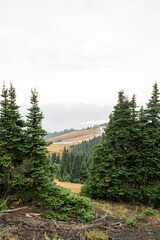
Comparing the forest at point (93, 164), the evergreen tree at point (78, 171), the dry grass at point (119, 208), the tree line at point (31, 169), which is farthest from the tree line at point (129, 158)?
the evergreen tree at point (78, 171)

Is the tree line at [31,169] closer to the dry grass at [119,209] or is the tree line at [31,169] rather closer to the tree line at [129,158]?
the dry grass at [119,209]

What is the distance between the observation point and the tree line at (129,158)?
15.6m

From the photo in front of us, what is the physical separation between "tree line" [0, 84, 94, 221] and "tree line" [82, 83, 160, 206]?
7884 mm

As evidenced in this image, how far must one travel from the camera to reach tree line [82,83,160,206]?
15609mm

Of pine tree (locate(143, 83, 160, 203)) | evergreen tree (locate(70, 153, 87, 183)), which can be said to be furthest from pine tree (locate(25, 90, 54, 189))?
evergreen tree (locate(70, 153, 87, 183))

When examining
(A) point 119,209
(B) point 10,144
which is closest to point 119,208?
(A) point 119,209

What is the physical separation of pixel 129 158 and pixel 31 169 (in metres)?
12.4

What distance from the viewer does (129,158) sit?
56.3ft

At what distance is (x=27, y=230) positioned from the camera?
6012 millimetres

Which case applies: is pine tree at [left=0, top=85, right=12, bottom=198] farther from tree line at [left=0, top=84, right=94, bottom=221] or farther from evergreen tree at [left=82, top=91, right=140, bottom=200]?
evergreen tree at [left=82, top=91, right=140, bottom=200]

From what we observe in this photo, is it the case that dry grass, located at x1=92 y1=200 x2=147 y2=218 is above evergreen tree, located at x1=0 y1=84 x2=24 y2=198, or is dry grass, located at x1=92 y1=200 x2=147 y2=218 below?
below

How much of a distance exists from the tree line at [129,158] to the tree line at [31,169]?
7.88 meters

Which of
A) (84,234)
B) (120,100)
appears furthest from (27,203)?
(120,100)

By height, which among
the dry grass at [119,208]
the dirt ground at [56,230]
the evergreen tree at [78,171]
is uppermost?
the dirt ground at [56,230]
